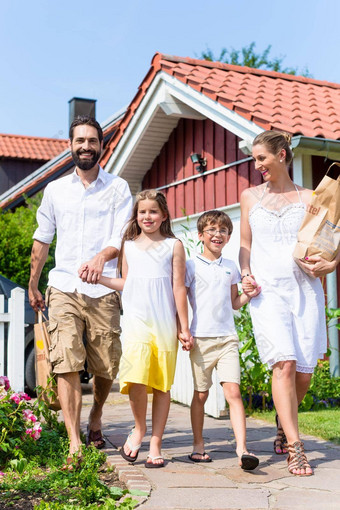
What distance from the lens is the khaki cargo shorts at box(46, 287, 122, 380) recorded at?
4.34m

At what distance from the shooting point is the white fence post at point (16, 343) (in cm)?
556

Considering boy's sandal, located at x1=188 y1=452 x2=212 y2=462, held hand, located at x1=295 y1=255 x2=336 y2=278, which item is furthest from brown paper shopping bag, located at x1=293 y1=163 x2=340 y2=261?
boy's sandal, located at x1=188 y1=452 x2=212 y2=462

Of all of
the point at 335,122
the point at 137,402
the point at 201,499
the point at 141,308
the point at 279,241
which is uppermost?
the point at 335,122

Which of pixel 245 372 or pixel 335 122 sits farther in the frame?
pixel 335 122

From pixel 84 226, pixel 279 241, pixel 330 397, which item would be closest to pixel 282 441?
pixel 279 241

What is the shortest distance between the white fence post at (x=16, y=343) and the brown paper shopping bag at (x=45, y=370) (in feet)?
2.63

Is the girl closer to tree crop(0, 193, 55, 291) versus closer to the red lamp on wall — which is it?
the red lamp on wall

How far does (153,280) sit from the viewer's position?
14.0ft

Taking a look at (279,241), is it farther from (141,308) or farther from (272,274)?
(141,308)

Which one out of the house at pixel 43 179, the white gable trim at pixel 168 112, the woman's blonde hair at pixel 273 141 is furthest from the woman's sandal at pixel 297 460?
the house at pixel 43 179

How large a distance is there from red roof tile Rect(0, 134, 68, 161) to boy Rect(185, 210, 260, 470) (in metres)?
24.5

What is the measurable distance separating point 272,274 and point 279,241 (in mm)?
201

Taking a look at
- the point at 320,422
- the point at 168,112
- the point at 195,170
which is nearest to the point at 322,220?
the point at 320,422

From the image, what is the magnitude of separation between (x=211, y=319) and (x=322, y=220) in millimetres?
932
